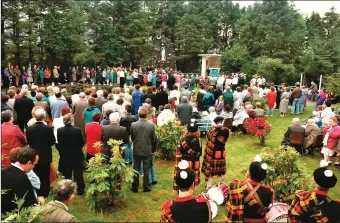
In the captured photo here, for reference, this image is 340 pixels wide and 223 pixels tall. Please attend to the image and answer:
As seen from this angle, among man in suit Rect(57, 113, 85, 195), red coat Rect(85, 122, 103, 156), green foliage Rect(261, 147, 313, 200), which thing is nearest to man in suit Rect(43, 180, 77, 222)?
man in suit Rect(57, 113, 85, 195)

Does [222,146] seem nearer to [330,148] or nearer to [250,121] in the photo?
[330,148]

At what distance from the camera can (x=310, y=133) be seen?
10570 millimetres

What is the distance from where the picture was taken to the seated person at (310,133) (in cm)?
1046

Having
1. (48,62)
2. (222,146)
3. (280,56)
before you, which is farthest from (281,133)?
(280,56)

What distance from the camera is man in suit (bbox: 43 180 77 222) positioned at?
3367 mm

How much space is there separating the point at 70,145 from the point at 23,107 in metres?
4.11

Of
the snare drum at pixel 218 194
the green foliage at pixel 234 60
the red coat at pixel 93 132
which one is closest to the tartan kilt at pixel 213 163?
the snare drum at pixel 218 194

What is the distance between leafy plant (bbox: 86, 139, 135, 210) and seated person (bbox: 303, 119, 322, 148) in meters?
6.67

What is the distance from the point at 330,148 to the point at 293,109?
859cm

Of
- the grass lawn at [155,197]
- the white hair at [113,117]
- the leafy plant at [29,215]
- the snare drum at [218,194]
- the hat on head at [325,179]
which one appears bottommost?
the grass lawn at [155,197]

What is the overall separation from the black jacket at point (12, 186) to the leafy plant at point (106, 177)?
182 centimetres

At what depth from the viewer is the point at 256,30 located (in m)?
36.8

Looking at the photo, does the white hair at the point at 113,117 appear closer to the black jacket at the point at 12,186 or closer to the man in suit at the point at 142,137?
the man in suit at the point at 142,137

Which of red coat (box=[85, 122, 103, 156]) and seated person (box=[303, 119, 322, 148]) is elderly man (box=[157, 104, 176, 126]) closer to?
red coat (box=[85, 122, 103, 156])
